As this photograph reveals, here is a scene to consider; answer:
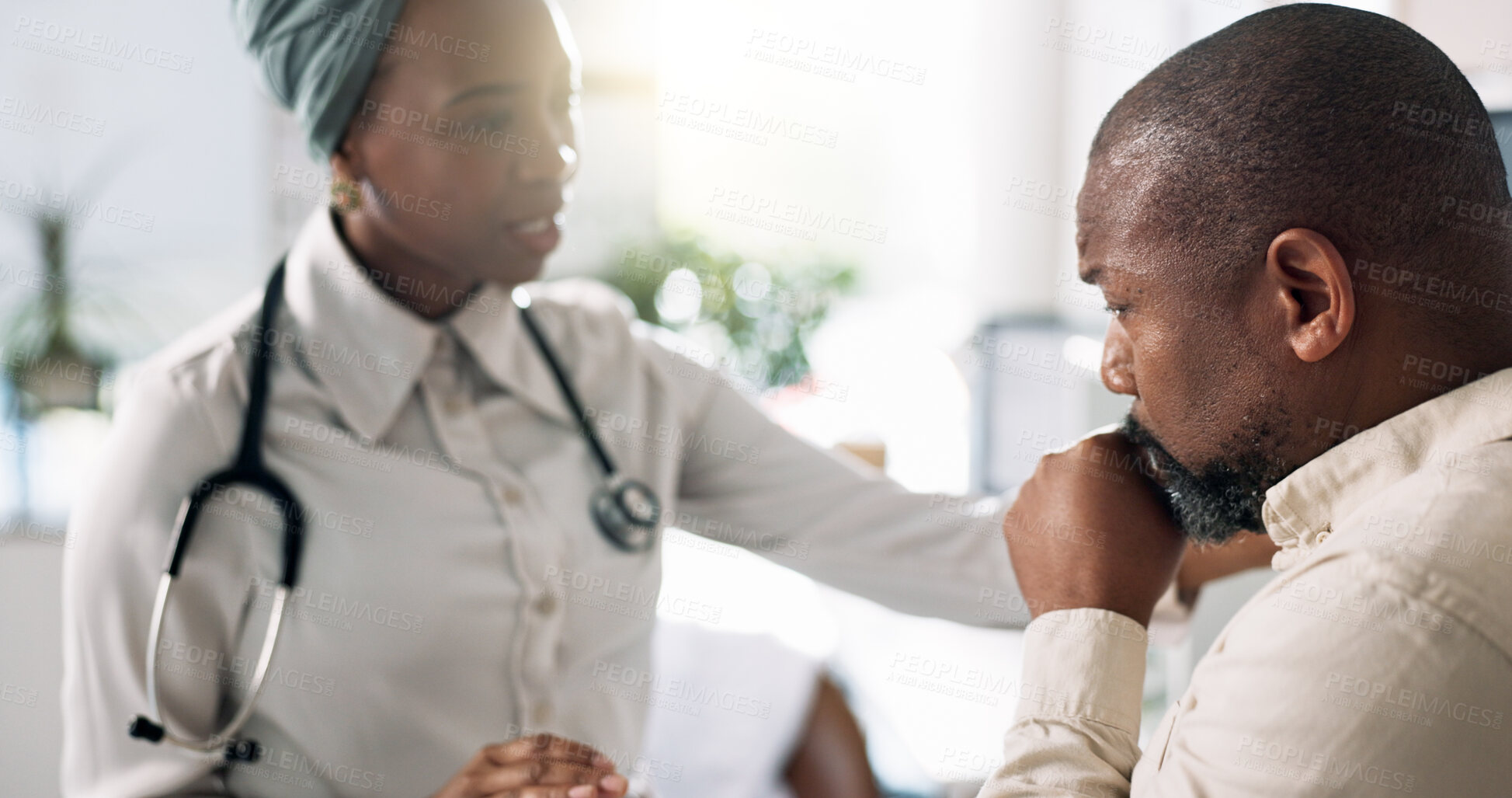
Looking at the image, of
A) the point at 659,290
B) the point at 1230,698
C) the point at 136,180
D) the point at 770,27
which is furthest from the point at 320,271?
the point at 770,27

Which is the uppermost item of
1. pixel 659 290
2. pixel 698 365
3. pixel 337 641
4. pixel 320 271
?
pixel 320 271

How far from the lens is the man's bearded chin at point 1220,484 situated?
2.40 feet

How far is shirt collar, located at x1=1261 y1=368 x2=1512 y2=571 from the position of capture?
0.65 m

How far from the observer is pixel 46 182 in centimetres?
251

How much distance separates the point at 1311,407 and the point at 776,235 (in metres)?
3.70

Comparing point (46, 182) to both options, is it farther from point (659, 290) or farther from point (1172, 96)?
point (1172, 96)

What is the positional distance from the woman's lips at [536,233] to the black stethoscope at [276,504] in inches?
7.5

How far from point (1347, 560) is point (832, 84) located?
166 inches

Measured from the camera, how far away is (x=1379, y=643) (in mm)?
566

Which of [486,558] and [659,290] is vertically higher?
[486,558]

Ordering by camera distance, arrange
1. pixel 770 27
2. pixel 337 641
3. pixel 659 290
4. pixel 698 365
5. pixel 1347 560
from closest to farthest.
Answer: pixel 1347 560
pixel 337 641
pixel 698 365
pixel 659 290
pixel 770 27
